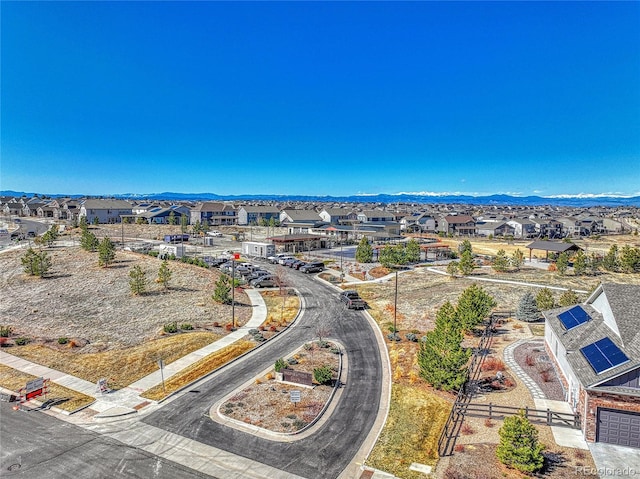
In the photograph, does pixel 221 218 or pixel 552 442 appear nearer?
pixel 552 442

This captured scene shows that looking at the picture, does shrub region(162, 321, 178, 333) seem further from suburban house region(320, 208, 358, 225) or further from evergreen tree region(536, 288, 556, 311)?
suburban house region(320, 208, 358, 225)

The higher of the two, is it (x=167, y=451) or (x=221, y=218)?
(x=221, y=218)

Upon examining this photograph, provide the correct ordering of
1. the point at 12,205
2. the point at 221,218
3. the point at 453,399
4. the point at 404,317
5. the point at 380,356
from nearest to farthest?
1. the point at 453,399
2. the point at 380,356
3. the point at 404,317
4. the point at 221,218
5. the point at 12,205

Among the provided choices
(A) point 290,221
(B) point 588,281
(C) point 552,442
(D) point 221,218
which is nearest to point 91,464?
(C) point 552,442

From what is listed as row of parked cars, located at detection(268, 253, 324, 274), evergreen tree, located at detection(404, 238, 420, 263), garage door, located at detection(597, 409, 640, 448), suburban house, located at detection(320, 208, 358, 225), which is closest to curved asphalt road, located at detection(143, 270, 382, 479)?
garage door, located at detection(597, 409, 640, 448)

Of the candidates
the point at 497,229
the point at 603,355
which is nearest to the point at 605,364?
the point at 603,355

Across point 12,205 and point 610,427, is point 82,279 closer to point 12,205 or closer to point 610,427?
point 610,427

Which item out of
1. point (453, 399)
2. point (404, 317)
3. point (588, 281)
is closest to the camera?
point (453, 399)

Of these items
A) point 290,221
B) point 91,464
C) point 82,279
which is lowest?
point 91,464

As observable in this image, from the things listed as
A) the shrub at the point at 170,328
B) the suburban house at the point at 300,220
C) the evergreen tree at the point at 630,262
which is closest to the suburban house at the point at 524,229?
the suburban house at the point at 300,220
